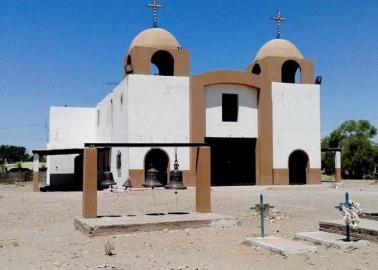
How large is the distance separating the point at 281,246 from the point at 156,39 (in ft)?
75.0

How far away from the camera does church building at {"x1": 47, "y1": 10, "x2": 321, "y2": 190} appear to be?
27734 millimetres

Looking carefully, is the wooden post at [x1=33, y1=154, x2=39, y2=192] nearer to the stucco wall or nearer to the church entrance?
the stucco wall

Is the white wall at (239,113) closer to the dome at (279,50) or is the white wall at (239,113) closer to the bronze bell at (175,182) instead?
the dome at (279,50)

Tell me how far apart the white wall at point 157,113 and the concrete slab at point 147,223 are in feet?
47.8

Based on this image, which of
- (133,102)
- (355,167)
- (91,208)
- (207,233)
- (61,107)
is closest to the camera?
(207,233)

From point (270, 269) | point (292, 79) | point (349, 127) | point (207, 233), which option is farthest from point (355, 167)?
point (270, 269)

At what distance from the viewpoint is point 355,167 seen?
45156 mm

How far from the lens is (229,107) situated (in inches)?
1207

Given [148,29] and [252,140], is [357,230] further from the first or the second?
[148,29]

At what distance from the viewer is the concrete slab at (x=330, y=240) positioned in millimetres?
8914

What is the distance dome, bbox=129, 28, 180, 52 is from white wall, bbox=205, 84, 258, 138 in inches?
145

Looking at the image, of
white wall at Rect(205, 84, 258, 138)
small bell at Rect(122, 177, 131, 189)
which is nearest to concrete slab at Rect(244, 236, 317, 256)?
small bell at Rect(122, 177, 131, 189)

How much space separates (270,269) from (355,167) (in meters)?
40.1

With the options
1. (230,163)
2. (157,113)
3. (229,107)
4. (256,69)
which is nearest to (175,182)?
(157,113)
